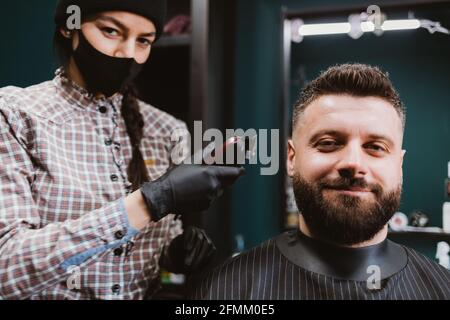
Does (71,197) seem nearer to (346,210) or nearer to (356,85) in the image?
(346,210)

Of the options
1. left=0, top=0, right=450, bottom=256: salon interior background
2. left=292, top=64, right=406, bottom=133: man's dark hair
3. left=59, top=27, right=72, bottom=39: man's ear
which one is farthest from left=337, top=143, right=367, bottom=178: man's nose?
left=59, top=27, right=72, bottom=39: man's ear

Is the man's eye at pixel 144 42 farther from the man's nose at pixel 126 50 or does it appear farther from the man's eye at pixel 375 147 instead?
the man's eye at pixel 375 147

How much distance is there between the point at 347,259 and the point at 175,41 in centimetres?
128

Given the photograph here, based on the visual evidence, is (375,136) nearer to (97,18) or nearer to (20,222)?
(97,18)

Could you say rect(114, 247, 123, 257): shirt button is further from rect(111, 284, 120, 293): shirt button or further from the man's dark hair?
the man's dark hair

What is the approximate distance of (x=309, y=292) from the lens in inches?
62.8

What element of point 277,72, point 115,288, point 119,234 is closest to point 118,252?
point 115,288

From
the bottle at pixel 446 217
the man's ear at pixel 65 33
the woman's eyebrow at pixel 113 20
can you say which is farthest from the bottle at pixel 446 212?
the man's ear at pixel 65 33

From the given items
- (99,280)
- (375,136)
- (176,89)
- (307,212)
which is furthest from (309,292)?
(176,89)

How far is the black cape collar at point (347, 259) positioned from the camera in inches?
62.7

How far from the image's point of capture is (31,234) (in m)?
1.41

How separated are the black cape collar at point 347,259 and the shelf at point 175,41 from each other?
3.60 feet

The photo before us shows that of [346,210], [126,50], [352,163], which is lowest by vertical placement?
[346,210]

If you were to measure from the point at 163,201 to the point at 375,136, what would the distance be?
31.7 inches
